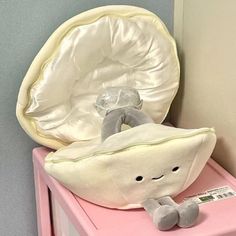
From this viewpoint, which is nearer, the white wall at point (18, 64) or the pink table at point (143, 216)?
the pink table at point (143, 216)

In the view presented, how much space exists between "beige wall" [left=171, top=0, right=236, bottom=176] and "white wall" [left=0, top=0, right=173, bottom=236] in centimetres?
8

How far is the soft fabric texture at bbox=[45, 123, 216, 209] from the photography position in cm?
83

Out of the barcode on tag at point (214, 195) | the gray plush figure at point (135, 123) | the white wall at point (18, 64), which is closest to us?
the gray plush figure at point (135, 123)

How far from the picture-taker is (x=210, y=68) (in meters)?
1.03

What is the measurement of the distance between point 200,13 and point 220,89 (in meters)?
0.17

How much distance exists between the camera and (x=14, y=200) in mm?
1174

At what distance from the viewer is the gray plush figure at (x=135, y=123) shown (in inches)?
31.5

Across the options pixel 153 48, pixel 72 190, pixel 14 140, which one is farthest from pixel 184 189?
pixel 14 140

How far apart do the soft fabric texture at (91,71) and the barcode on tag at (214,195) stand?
0.23 metres

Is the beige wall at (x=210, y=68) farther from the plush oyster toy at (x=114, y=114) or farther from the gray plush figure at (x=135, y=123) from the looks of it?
the gray plush figure at (x=135, y=123)

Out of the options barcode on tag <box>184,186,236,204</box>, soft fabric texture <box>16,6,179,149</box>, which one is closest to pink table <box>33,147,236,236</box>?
barcode on tag <box>184,186,236,204</box>

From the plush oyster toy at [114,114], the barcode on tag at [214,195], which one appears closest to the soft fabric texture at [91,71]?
the plush oyster toy at [114,114]

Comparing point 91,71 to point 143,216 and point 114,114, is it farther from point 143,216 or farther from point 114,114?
point 143,216

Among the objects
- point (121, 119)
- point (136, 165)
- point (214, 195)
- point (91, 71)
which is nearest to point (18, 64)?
point (91, 71)
